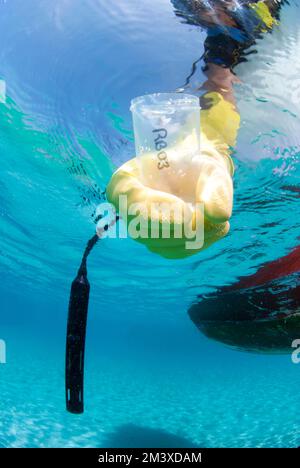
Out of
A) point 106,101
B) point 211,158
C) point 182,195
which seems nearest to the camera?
point 182,195

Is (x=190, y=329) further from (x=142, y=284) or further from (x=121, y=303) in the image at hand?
(x=142, y=284)

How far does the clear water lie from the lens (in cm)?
539

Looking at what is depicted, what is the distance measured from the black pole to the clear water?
4083 mm

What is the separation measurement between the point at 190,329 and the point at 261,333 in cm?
3613

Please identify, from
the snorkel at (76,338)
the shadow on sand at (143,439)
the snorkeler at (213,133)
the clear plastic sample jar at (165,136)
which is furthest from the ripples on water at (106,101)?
the shadow on sand at (143,439)

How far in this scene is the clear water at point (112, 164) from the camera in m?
5.39

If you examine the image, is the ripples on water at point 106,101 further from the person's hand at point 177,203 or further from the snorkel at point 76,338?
the snorkel at point 76,338

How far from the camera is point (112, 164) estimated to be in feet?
27.0

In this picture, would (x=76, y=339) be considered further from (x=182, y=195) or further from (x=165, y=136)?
(x=165, y=136)

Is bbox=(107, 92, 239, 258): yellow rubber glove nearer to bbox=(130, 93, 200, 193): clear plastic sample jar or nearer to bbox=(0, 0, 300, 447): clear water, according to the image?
bbox=(130, 93, 200, 193): clear plastic sample jar

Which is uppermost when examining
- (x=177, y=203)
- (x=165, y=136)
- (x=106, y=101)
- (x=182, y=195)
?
(x=106, y=101)

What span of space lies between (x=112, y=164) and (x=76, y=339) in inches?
232

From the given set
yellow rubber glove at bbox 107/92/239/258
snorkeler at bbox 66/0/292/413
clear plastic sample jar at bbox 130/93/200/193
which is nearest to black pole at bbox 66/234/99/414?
snorkeler at bbox 66/0/292/413

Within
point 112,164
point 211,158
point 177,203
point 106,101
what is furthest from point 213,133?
point 112,164
